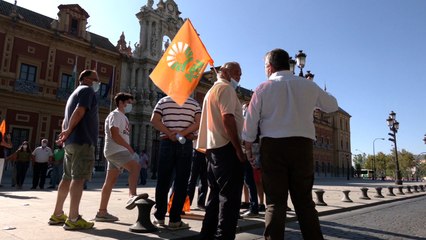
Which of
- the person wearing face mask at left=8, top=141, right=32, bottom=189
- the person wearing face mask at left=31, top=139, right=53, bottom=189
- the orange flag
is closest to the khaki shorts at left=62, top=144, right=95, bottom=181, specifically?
the orange flag

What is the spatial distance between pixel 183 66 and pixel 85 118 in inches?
58.3

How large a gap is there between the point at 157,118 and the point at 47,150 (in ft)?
29.7

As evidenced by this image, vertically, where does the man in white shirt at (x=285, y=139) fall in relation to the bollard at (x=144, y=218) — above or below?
above

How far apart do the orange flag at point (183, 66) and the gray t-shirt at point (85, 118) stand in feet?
3.09

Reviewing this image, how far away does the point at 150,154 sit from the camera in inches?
1046

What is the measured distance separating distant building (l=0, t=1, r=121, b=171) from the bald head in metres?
20.1

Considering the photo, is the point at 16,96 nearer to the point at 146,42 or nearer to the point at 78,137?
the point at 146,42

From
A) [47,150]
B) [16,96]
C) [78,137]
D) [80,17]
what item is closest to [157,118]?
[78,137]

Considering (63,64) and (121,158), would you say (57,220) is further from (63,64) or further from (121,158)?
(63,64)

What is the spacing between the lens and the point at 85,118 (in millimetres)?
3951

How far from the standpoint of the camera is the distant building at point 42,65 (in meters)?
19.9

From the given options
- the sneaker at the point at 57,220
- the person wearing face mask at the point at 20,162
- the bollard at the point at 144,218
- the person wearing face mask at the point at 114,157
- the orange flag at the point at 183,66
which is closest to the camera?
the bollard at the point at 144,218

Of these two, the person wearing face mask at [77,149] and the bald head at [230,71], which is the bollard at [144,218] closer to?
the person wearing face mask at [77,149]

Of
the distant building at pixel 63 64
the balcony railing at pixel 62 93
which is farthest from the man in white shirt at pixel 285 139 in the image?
the balcony railing at pixel 62 93
